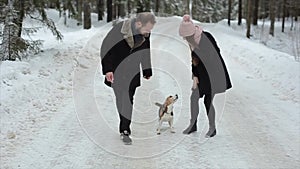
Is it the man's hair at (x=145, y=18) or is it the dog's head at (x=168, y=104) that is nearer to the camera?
the man's hair at (x=145, y=18)

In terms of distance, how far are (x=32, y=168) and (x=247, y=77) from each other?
8285mm

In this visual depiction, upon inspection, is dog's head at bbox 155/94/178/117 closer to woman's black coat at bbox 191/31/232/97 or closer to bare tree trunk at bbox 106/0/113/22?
woman's black coat at bbox 191/31/232/97

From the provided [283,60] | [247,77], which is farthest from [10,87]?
[283,60]

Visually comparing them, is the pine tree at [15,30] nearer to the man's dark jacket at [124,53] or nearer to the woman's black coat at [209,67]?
the man's dark jacket at [124,53]

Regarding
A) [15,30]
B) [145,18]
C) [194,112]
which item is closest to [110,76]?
[145,18]

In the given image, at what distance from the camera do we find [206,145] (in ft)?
21.1

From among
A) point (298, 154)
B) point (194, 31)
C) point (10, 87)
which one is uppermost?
point (194, 31)

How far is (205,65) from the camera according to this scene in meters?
6.61

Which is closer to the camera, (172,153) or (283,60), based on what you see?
(172,153)

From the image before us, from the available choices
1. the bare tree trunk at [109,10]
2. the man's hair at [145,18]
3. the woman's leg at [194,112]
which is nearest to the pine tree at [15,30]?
the man's hair at [145,18]

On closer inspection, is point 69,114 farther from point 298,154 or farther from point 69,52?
point 69,52

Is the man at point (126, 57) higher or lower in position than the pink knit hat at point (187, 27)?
lower

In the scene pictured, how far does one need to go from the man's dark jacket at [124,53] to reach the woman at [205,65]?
69 centimetres

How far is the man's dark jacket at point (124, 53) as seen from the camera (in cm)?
603
